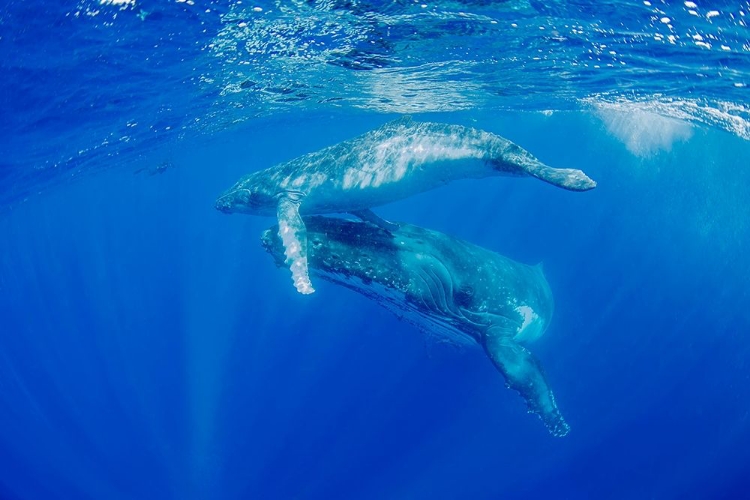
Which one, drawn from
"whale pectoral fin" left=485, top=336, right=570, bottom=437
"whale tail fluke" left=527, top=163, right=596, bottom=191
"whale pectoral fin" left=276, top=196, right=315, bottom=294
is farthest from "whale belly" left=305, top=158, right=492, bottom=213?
"whale pectoral fin" left=485, top=336, right=570, bottom=437

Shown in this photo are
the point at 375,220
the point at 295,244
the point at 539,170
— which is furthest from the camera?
the point at 375,220

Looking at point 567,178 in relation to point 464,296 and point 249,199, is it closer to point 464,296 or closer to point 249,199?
point 464,296

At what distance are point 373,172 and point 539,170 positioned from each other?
10.7 ft

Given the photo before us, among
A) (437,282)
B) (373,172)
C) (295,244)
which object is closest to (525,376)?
(437,282)

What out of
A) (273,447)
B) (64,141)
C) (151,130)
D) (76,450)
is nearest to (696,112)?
(273,447)

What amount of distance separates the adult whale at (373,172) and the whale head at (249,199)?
0.02m

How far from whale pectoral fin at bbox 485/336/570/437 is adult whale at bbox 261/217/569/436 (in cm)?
2

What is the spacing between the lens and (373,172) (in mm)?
9031

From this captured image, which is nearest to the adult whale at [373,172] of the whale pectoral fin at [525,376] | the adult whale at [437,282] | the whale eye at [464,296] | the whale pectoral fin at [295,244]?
the whale pectoral fin at [295,244]

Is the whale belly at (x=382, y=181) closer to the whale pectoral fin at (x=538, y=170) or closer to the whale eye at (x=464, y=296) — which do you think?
the whale pectoral fin at (x=538, y=170)

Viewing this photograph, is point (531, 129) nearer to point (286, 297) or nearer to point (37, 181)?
point (286, 297)

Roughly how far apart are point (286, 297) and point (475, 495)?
54.7ft

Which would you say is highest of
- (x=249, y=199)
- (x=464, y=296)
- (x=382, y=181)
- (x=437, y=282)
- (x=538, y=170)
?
(x=538, y=170)

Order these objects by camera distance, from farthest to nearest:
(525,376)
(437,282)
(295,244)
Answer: (525,376) < (437,282) < (295,244)
